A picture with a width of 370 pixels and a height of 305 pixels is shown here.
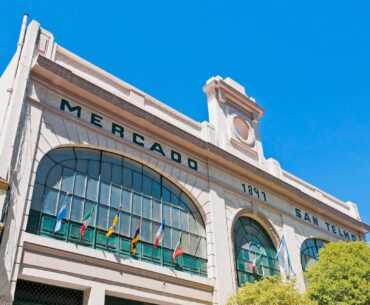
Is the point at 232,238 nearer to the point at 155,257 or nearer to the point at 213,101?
the point at 155,257

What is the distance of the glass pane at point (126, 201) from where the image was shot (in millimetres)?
A: 17688

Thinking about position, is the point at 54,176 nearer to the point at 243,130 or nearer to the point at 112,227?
the point at 112,227

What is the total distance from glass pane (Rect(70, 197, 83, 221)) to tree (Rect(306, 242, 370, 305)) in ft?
35.8

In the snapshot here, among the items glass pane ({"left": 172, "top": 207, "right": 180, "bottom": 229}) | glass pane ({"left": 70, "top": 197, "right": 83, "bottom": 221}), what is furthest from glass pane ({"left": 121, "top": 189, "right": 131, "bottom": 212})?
glass pane ({"left": 172, "top": 207, "right": 180, "bottom": 229})

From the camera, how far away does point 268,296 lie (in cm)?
1644

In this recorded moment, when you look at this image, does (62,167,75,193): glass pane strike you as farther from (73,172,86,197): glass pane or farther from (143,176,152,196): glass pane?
(143,176,152,196): glass pane

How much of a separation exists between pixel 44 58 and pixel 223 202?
1059 centimetres

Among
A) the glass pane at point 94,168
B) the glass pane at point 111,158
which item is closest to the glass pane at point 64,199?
the glass pane at point 94,168

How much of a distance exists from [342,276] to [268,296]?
507 cm

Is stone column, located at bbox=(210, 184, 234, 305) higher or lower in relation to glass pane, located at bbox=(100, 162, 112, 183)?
lower

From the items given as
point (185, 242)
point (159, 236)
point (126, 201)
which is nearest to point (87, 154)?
point (126, 201)

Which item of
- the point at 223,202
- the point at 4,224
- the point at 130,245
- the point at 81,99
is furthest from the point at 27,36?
the point at 223,202

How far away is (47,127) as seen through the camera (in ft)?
54.3

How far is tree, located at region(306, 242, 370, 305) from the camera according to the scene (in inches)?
746
